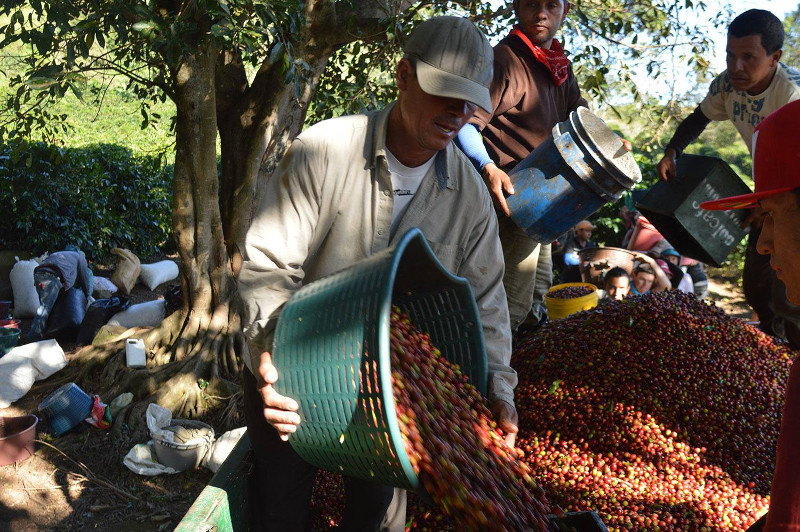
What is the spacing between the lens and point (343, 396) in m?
1.59

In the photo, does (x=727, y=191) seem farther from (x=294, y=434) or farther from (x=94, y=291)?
(x=94, y=291)

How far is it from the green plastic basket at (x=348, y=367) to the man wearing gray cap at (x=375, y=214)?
14 cm

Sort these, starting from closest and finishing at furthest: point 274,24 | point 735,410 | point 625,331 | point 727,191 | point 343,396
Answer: point 343,396
point 735,410
point 625,331
point 274,24
point 727,191

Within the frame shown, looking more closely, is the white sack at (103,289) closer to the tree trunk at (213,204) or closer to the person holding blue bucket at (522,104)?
the tree trunk at (213,204)

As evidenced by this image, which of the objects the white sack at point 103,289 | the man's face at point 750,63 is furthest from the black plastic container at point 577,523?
the white sack at point 103,289

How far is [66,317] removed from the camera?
6.47 m

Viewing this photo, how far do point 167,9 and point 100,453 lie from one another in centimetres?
307

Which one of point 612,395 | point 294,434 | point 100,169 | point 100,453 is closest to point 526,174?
point 612,395

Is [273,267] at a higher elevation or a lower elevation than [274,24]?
lower

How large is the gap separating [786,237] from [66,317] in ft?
21.1

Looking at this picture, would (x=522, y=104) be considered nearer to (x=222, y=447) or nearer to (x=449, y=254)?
(x=449, y=254)

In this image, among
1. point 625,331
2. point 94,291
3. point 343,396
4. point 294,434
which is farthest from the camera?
point 94,291

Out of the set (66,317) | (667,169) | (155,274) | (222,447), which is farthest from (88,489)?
(155,274)

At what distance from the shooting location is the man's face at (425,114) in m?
1.99
